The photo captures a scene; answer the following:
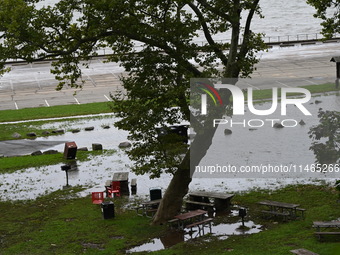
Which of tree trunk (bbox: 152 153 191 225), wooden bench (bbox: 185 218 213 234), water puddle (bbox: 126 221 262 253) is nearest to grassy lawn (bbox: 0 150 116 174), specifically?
tree trunk (bbox: 152 153 191 225)

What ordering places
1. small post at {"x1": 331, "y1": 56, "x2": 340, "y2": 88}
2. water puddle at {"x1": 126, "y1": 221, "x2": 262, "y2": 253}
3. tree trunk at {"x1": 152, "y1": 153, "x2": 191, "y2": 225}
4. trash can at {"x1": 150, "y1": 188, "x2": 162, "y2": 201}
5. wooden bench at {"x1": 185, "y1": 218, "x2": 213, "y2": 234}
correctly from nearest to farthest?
water puddle at {"x1": 126, "y1": 221, "x2": 262, "y2": 253} → wooden bench at {"x1": 185, "y1": 218, "x2": 213, "y2": 234} → tree trunk at {"x1": 152, "y1": 153, "x2": 191, "y2": 225} → trash can at {"x1": 150, "y1": 188, "x2": 162, "y2": 201} → small post at {"x1": 331, "y1": 56, "x2": 340, "y2": 88}

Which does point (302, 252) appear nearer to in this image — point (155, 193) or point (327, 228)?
point (327, 228)

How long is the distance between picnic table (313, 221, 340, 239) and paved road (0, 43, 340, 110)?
109 ft

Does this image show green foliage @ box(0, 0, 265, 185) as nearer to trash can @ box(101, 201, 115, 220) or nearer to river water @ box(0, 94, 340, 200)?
trash can @ box(101, 201, 115, 220)

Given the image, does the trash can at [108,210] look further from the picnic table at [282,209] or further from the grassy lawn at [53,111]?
the grassy lawn at [53,111]

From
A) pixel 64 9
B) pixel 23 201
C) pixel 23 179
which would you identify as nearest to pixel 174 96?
pixel 64 9

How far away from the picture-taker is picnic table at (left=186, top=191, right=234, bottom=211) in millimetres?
22891

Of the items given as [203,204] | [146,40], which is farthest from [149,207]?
[146,40]

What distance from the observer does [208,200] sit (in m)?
23.6

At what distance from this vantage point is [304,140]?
3266cm

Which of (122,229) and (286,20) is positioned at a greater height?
(286,20)

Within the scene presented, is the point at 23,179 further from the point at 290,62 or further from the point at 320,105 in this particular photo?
the point at 290,62

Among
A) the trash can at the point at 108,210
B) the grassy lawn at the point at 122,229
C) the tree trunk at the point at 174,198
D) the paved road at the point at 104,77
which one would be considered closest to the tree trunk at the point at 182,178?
the tree trunk at the point at 174,198

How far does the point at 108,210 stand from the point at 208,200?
12.6 ft
